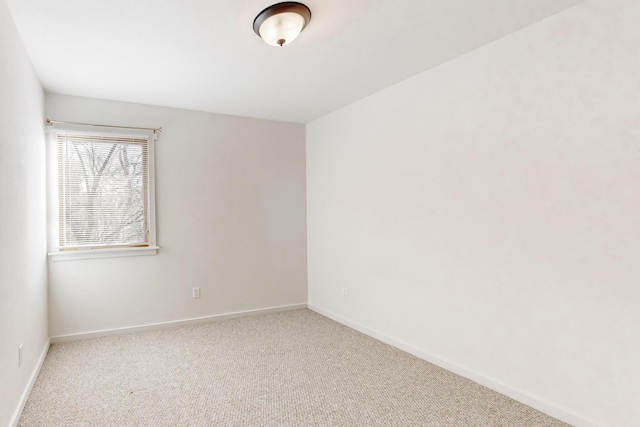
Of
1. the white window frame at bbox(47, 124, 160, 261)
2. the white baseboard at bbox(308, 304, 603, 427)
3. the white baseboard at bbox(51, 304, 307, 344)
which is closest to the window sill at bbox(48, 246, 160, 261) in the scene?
the white window frame at bbox(47, 124, 160, 261)

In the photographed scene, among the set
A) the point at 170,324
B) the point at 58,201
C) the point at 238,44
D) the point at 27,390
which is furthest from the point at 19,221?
the point at 170,324

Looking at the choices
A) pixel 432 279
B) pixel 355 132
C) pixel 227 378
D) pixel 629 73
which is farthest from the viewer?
pixel 355 132

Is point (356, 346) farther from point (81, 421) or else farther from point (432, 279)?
point (81, 421)

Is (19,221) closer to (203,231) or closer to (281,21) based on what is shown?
(203,231)

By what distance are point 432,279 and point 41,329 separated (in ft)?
11.1

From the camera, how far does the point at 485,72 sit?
261 centimetres

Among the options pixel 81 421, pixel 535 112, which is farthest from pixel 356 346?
pixel 535 112

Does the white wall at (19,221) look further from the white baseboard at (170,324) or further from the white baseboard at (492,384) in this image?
the white baseboard at (492,384)

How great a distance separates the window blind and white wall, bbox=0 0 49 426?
12.9 inches

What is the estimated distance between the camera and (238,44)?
2.56 meters

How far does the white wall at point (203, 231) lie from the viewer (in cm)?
371

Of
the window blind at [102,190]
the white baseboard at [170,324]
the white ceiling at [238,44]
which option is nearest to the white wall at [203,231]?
the white baseboard at [170,324]

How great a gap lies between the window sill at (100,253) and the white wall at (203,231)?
0.20 ft

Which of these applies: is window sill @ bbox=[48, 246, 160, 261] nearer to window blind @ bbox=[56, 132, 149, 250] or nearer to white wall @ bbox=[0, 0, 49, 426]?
window blind @ bbox=[56, 132, 149, 250]
